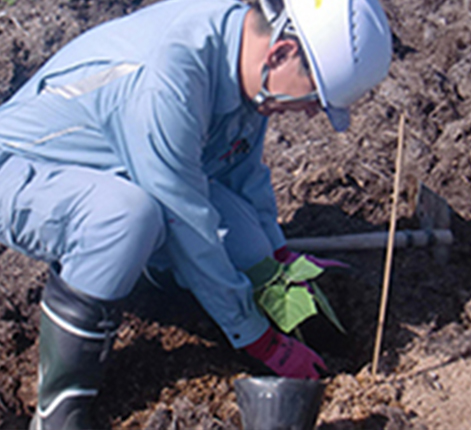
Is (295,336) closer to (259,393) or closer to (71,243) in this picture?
(259,393)

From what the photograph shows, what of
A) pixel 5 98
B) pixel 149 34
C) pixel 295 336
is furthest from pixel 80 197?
pixel 5 98

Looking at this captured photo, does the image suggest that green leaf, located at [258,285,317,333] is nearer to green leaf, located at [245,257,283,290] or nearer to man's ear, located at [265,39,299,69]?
green leaf, located at [245,257,283,290]

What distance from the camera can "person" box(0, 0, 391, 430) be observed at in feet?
5.19

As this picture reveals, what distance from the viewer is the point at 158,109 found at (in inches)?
62.0

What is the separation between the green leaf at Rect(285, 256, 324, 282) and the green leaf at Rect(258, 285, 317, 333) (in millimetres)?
28

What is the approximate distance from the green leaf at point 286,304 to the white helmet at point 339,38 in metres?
0.52

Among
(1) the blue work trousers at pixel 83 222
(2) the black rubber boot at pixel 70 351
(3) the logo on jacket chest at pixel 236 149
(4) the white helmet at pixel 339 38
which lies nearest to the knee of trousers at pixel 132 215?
(1) the blue work trousers at pixel 83 222

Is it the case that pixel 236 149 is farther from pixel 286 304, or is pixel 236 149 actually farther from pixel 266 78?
pixel 286 304

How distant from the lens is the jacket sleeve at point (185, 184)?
1.59 m

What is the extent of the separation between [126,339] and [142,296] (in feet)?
0.56

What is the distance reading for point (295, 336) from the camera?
2.09 metres

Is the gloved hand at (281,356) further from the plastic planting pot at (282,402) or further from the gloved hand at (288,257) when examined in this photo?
the gloved hand at (288,257)

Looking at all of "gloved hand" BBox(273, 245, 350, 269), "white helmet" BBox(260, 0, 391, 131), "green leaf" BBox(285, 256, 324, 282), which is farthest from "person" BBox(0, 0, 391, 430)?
"gloved hand" BBox(273, 245, 350, 269)

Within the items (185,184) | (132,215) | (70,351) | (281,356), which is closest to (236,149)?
(185,184)
